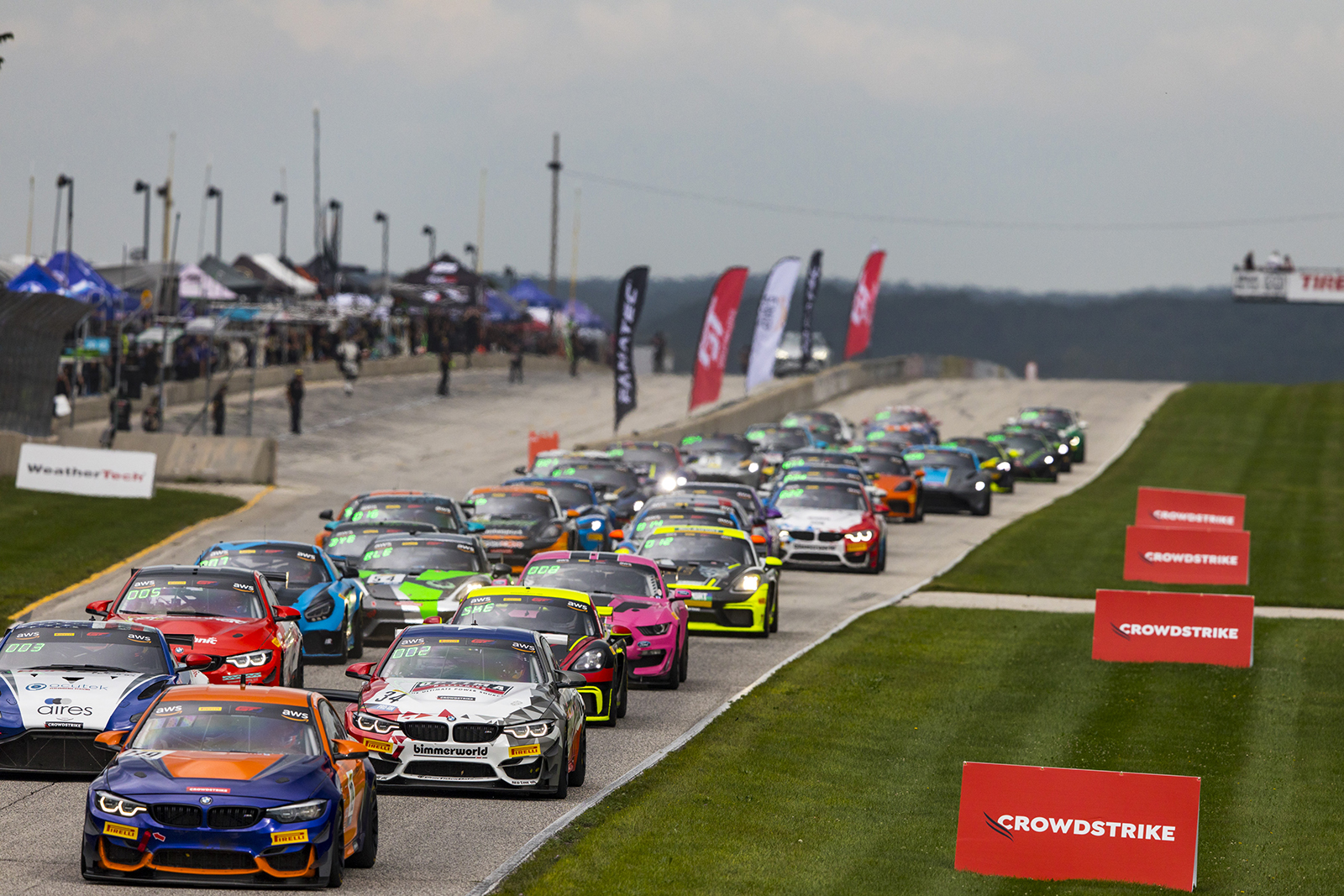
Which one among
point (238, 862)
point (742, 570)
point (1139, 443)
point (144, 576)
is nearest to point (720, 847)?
point (238, 862)

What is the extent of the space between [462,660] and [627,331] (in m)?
37.2

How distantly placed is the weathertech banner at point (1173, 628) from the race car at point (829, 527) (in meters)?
8.51

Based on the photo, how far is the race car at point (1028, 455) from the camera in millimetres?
53719

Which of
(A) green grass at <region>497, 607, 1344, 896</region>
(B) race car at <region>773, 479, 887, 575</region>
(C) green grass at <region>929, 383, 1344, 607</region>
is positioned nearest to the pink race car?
(A) green grass at <region>497, 607, 1344, 896</region>

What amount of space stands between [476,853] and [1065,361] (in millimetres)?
190064

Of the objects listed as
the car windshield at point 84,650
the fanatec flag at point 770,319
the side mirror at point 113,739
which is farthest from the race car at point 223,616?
the fanatec flag at point 770,319

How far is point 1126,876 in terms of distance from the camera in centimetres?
A: 1170

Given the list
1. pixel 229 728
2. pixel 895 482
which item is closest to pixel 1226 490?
pixel 895 482

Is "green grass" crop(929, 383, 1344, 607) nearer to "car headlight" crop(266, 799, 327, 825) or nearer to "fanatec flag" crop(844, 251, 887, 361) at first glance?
"fanatec flag" crop(844, 251, 887, 361)

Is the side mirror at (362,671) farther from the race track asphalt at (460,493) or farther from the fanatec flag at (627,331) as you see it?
the fanatec flag at (627,331)

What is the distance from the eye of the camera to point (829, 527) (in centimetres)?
3244

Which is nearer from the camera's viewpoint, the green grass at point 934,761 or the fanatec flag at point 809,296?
the green grass at point 934,761

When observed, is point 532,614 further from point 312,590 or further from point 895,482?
point 895,482

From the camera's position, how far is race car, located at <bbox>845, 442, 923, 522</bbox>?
41.6 m
